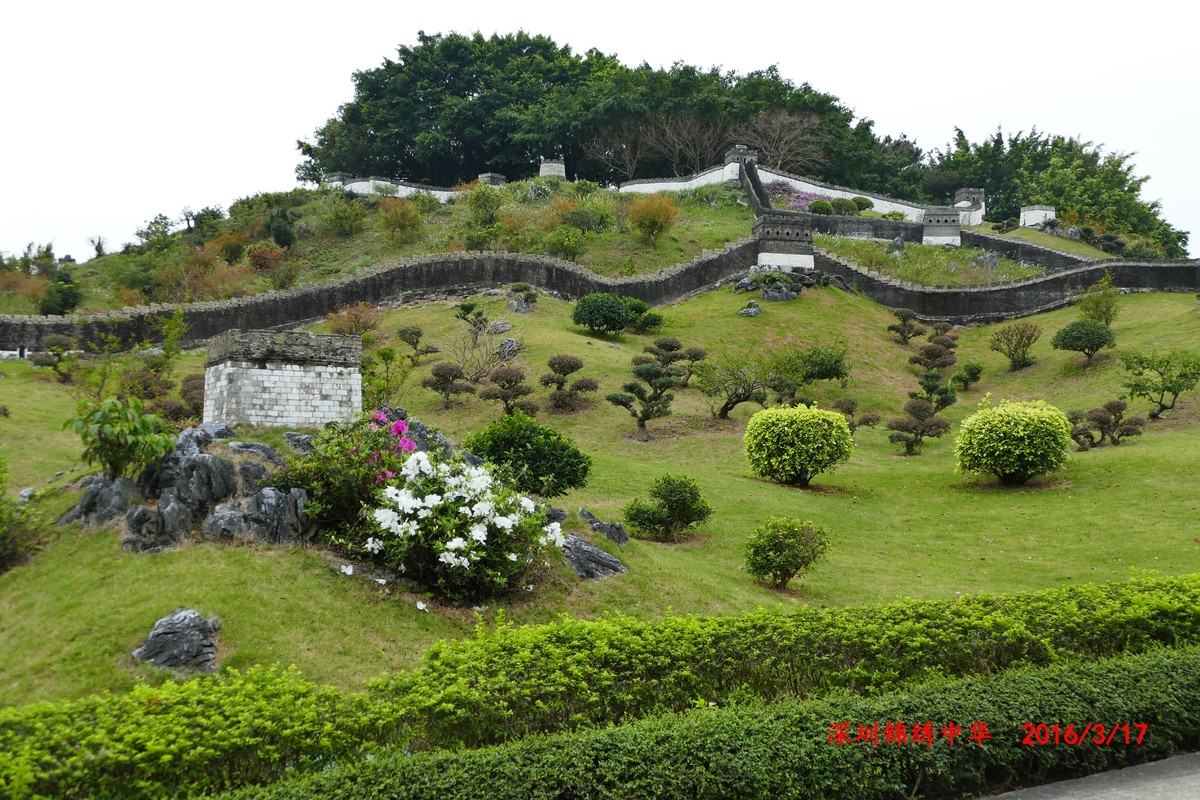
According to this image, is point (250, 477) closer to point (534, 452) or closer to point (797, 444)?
point (534, 452)

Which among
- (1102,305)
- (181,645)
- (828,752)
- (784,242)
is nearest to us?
→ (828,752)

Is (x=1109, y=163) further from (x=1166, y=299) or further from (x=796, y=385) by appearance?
(x=796, y=385)

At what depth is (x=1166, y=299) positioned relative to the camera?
42.3 metres

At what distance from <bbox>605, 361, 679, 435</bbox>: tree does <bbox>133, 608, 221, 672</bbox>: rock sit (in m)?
17.6

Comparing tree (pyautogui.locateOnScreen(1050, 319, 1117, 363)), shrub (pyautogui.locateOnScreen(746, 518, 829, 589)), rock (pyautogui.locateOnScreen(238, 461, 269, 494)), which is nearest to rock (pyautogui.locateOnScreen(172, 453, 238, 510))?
rock (pyautogui.locateOnScreen(238, 461, 269, 494))

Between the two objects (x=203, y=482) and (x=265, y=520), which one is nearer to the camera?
(x=265, y=520)

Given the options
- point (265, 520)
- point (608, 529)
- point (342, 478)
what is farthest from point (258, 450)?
point (608, 529)

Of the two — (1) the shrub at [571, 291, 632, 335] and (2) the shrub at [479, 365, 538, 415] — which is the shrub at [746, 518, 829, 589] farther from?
(1) the shrub at [571, 291, 632, 335]

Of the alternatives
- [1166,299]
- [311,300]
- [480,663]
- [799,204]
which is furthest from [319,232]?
[480,663]

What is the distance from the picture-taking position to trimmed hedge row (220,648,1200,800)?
679 centimetres

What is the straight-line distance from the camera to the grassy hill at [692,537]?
10.8 meters

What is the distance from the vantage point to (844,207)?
6219 cm

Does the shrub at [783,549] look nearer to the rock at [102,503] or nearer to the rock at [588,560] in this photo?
the rock at [588,560]

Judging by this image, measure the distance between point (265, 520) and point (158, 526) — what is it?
1.42 metres
